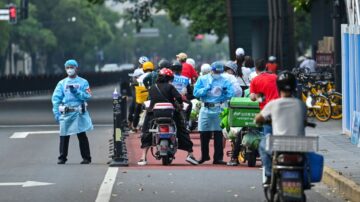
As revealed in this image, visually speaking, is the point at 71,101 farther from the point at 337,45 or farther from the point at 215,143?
the point at 337,45

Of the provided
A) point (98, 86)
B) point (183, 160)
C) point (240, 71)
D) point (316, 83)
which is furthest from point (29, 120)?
point (98, 86)

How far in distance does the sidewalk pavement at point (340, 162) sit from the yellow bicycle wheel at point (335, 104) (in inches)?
105

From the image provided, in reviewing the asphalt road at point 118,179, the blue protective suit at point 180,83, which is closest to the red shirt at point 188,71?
the asphalt road at point 118,179

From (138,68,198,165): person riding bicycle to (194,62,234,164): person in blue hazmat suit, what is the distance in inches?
11.8

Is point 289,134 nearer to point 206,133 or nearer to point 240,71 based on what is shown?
point 206,133

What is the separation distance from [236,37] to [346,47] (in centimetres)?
2282

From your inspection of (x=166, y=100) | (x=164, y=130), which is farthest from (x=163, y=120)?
(x=166, y=100)

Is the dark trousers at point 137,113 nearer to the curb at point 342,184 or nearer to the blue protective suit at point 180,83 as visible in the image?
the blue protective suit at point 180,83

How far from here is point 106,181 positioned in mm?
19297

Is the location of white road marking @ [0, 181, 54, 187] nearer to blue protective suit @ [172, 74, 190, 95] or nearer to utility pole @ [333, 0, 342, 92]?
blue protective suit @ [172, 74, 190, 95]

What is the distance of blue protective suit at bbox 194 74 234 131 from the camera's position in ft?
73.7

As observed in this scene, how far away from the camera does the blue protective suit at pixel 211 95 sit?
22.5m

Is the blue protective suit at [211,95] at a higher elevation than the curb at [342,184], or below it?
higher

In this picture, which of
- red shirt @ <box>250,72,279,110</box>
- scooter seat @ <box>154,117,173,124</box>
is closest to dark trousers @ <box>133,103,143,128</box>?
scooter seat @ <box>154,117,173,124</box>
